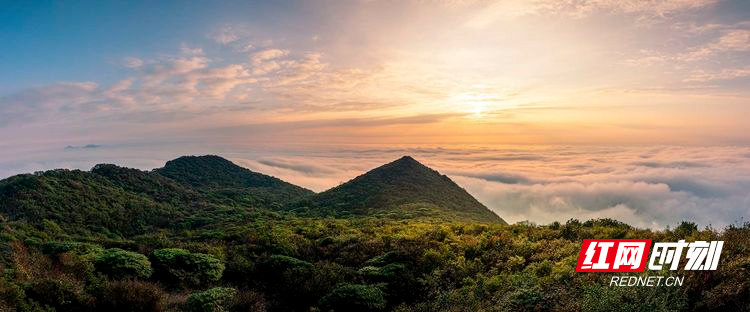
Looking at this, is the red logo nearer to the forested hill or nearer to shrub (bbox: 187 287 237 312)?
shrub (bbox: 187 287 237 312)

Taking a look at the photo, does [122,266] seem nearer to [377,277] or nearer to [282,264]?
[282,264]

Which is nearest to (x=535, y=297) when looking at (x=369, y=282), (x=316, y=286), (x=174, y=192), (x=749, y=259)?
(x=749, y=259)

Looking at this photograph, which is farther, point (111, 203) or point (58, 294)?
point (111, 203)

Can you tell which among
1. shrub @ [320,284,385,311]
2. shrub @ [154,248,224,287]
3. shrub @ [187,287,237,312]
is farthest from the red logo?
shrub @ [154,248,224,287]

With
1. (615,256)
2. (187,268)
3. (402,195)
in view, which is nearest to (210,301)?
(187,268)

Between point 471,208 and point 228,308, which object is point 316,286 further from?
point 471,208

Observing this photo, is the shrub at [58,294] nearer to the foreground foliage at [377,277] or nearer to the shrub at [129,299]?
the foreground foliage at [377,277]

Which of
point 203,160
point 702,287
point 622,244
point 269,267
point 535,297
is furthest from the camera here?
point 203,160

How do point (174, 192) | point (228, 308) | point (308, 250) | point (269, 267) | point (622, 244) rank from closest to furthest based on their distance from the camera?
point (622, 244) < point (228, 308) < point (269, 267) < point (308, 250) < point (174, 192)
